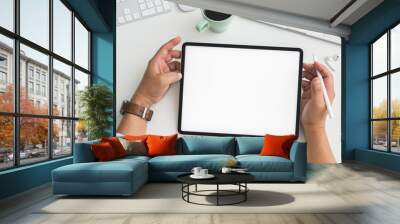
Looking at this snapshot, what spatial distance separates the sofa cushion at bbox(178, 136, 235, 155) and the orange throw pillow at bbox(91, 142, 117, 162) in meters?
1.52

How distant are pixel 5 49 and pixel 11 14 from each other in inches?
19.7

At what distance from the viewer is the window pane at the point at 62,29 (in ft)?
20.4

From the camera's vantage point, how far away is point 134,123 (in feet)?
26.0

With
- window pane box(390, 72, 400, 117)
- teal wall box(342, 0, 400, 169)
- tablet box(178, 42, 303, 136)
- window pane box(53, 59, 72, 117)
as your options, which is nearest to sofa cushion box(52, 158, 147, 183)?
window pane box(53, 59, 72, 117)

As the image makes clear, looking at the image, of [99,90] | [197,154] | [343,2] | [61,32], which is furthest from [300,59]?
[61,32]

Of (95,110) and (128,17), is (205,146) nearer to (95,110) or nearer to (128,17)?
(95,110)

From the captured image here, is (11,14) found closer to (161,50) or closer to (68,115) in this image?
(68,115)

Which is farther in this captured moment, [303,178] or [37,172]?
[303,178]

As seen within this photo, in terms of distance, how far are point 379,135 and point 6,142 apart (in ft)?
24.6

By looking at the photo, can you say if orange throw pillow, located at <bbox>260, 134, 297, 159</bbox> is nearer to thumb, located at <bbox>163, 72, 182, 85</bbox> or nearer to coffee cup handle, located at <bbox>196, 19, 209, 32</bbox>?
thumb, located at <bbox>163, 72, 182, 85</bbox>

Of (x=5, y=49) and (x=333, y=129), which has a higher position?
(x=5, y=49)

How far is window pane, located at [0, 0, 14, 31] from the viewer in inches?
179

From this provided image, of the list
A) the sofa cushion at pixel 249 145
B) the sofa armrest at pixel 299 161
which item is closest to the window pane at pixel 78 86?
the sofa cushion at pixel 249 145

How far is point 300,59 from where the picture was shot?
26.5 ft
